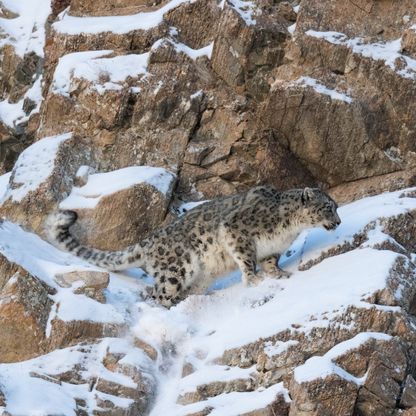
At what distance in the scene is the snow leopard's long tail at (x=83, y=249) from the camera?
48.0ft

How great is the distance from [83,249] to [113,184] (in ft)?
4.32

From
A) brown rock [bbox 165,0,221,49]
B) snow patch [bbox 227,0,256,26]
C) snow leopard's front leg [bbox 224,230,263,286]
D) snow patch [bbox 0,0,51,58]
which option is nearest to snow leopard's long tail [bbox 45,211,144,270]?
snow leopard's front leg [bbox 224,230,263,286]

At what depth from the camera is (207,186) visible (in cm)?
1661

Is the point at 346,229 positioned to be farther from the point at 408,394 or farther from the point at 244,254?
the point at 408,394

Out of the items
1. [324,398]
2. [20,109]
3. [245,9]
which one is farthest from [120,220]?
[324,398]

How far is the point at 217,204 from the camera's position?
589 inches

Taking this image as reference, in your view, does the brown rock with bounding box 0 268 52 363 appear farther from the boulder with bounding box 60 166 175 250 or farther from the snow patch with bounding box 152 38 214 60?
the snow patch with bounding box 152 38 214 60

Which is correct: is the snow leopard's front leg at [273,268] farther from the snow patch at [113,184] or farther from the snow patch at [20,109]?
the snow patch at [20,109]

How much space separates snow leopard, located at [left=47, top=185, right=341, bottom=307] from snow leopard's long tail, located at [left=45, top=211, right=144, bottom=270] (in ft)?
0.04

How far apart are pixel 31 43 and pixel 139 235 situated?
6646 millimetres

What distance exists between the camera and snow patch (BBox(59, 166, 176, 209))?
15.7 meters

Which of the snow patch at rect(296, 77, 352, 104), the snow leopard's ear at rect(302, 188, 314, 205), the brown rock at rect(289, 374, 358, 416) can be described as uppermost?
the snow patch at rect(296, 77, 352, 104)

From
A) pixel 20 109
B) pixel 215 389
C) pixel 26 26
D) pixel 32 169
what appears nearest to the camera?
pixel 215 389

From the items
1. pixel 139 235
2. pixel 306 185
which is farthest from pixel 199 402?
pixel 306 185
